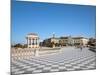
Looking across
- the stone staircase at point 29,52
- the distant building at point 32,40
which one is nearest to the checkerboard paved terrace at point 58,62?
the stone staircase at point 29,52

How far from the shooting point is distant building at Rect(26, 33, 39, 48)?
3013 mm

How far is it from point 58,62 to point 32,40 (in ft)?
1.75

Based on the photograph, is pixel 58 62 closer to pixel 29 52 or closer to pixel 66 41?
pixel 66 41

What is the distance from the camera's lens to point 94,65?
11.1ft

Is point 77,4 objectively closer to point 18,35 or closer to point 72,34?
point 72,34

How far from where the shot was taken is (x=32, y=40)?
303cm

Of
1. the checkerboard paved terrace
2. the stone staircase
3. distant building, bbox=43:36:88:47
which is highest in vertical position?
distant building, bbox=43:36:88:47

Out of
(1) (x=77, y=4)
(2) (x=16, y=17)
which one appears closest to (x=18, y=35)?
(2) (x=16, y=17)

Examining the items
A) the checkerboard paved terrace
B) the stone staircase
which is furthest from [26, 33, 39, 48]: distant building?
the checkerboard paved terrace

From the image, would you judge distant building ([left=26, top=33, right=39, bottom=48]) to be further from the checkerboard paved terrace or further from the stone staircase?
the checkerboard paved terrace

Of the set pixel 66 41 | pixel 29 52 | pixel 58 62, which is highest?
pixel 66 41

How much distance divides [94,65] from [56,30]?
88 centimetres

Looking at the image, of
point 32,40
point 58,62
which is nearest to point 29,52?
point 32,40

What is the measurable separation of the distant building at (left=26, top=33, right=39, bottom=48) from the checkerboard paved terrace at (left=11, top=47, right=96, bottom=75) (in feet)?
0.54
